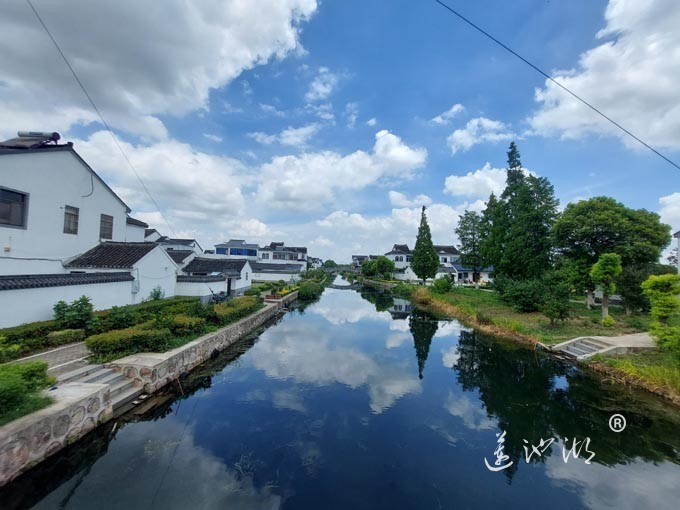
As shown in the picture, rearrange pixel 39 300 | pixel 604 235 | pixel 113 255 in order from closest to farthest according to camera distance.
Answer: pixel 39 300
pixel 113 255
pixel 604 235

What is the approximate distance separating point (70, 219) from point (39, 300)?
6.02m

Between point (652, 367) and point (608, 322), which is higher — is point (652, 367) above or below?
below

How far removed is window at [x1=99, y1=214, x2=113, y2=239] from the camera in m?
14.9

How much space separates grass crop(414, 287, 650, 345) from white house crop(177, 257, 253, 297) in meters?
17.5

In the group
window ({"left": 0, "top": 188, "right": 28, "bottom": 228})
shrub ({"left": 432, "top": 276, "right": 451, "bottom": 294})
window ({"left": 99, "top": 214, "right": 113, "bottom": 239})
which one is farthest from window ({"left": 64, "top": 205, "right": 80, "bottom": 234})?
shrub ({"left": 432, "top": 276, "right": 451, "bottom": 294})

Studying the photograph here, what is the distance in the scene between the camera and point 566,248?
19109mm

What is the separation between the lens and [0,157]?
33.1 ft

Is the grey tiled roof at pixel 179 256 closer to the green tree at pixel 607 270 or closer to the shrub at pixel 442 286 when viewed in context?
the shrub at pixel 442 286

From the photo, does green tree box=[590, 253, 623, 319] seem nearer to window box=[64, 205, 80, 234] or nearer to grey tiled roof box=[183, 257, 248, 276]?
grey tiled roof box=[183, 257, 248, 276]

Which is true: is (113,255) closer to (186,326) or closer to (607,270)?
(186,326)

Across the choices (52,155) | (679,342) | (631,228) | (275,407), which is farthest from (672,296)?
(52,155)

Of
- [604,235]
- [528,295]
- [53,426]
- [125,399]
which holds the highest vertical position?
[604,235]

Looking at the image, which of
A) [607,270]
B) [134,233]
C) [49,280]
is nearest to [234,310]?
[49,280]

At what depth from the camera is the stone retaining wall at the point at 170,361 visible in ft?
23.8
